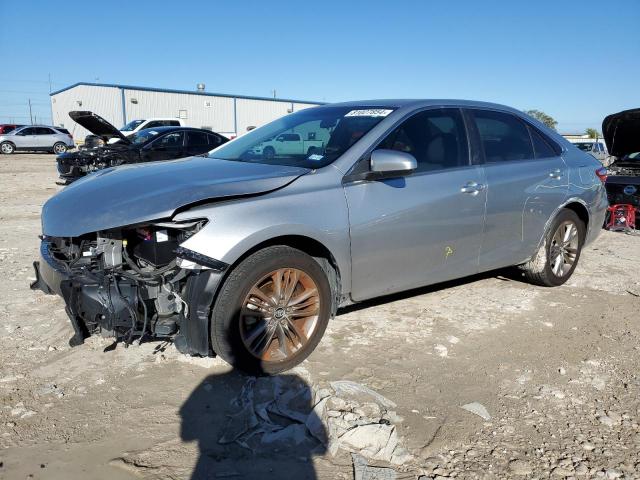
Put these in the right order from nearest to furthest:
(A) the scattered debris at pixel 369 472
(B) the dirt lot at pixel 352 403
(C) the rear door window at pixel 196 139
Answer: (A) the scattered debris at pixel 369 472, (B) the dirt lot at pixel 352 403, (C) the rear door window at pixel 196 139

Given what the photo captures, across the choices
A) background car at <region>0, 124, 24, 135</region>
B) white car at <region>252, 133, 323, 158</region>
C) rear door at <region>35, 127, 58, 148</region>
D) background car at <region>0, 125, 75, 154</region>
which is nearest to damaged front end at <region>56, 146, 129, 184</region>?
white car at <region>252, 133, 323, 158</region>

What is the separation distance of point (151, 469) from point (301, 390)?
38.9 inches

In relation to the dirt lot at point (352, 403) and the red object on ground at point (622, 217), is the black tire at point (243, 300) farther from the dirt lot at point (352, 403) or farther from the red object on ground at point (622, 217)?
the red object on ground at point (622, 217)

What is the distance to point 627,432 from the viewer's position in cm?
283

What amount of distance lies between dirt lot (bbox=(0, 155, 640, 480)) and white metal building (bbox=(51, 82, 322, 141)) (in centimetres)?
3189

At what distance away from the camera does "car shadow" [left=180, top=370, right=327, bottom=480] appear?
97.5 inches

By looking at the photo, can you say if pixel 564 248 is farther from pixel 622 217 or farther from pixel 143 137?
pixel 143 137

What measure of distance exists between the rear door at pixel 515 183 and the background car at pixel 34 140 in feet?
94.4

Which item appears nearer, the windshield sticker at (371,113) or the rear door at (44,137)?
the windshield sticker at (371,113)

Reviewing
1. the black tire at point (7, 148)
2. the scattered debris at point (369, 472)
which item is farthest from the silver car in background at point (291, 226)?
the black tire at point (7, 148)

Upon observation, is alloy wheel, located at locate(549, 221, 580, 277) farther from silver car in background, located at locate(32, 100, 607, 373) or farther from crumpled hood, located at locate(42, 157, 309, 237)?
crumpled hood, located at locate(42, 157, 309, 237)

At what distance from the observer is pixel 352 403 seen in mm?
3002

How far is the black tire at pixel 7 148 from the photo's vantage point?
28.6 m

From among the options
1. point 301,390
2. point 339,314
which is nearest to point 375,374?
point 301,390
